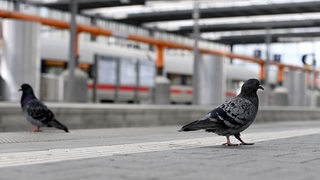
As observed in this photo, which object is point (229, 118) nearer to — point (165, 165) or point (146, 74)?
point (165, 165)

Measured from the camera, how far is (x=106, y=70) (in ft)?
91.9

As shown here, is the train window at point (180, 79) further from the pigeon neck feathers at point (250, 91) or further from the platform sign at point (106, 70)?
the pigeon neck feathers at point (250, 91)

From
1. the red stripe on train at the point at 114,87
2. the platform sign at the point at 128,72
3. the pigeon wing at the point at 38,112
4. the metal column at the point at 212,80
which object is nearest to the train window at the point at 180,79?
the metal column at the point at 212,80

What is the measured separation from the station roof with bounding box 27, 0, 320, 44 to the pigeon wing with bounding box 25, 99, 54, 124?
78.6 ft

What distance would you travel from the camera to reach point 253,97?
355 inches

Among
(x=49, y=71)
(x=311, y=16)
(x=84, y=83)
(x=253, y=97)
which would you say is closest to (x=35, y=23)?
(x=84, y=83)

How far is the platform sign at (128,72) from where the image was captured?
98.3ft

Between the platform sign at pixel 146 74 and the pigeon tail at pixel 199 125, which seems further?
the platform sign at pixel 146 74

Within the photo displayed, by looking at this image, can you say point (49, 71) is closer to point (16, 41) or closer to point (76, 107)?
point (16, 41)

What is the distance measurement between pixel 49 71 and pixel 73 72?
30.2 feet

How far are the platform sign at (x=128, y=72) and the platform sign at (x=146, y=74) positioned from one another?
0.70m

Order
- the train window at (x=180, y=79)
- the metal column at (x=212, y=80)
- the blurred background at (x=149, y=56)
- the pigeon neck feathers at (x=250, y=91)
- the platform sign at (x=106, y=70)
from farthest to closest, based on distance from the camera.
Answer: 1. the train window at (x=180, y=79)
2. the metal column at (x=212, y=80)
3. the platform sign at (x=106, y=70)
4. the blurred background at (x=149, y=56)
5. the pigeon neck feathers at (x=250, y=91)

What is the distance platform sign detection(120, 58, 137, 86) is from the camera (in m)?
29.9

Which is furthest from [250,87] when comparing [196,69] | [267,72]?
[267,72]
